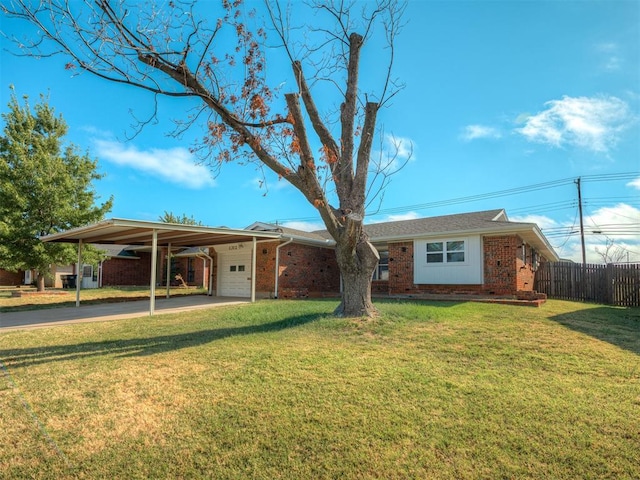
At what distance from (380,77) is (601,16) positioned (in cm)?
486

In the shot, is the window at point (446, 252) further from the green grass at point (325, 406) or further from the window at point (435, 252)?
the green grass at point (325, 406)

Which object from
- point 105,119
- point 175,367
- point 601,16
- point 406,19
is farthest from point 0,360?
point 601,16

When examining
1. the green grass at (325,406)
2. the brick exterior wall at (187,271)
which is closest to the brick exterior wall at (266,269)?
the green grass at (325,406)

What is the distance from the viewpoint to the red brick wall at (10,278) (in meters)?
30.5

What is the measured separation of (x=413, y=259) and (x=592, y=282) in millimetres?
7655

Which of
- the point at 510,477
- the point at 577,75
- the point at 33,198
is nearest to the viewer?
the point at 510,477

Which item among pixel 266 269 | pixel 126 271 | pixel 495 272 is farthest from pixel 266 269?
pixel 126 271

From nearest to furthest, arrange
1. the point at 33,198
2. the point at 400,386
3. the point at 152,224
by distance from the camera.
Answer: the point at 400,386 < the point at 152,224 < the point at 33,198

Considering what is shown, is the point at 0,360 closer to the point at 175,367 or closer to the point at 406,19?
the point at 175,367

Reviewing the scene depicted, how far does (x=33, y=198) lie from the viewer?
18984mm

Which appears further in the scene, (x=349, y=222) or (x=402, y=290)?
(x=402, y=290)

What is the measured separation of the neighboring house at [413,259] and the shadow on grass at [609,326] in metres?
2.85

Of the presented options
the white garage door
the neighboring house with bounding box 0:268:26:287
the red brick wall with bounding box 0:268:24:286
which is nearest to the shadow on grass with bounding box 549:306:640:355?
the white garage door

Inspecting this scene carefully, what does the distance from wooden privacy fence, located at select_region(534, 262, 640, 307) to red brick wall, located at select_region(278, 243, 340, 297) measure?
9916 mm
